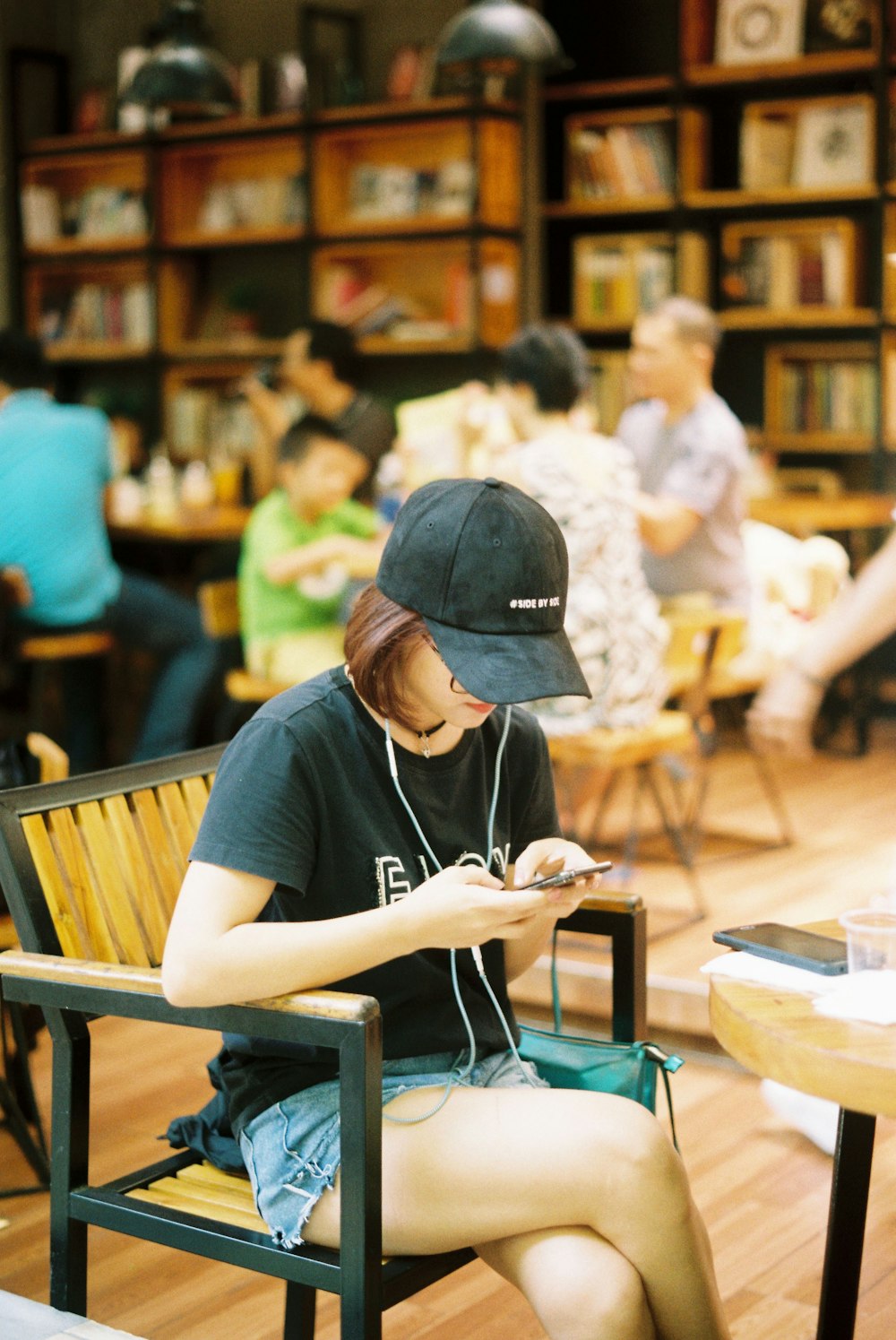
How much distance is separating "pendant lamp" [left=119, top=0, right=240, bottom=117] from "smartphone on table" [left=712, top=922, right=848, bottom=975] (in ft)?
14.9

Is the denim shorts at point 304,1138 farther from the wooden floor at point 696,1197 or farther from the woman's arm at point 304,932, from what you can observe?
the wooden floor at point 696,1197

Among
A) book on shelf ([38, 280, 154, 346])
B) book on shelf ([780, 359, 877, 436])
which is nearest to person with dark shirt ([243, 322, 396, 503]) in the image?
book on shelf ([780, 359, 877, 436])

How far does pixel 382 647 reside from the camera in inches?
63.5

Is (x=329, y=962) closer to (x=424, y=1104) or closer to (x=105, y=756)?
(x=424, y=1104)

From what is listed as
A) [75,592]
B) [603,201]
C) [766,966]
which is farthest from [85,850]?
[603,201]

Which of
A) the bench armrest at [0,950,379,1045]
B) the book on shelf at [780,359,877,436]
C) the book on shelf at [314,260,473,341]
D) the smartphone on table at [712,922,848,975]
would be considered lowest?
the bench armrest at [0,950,379,1045]

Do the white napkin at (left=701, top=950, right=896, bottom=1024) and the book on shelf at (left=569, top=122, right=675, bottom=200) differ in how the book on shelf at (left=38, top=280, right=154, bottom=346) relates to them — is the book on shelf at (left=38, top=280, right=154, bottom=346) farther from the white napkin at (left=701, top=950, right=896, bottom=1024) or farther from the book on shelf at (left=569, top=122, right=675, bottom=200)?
the white napkin at (left=701, top=950, right=896, bottom=1024)

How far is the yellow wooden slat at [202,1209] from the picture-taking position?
163 cm

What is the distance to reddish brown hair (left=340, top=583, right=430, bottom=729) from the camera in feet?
5.27

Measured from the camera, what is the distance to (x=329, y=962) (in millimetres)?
1531

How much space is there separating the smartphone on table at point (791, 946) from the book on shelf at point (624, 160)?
17.3ft

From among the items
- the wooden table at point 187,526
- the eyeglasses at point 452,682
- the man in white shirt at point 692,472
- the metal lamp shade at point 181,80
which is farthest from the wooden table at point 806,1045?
the metal lamp shade at point 181,80

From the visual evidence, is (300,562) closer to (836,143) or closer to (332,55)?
(836,143)

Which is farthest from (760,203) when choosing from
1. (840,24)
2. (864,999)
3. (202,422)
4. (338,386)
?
(864,999)
